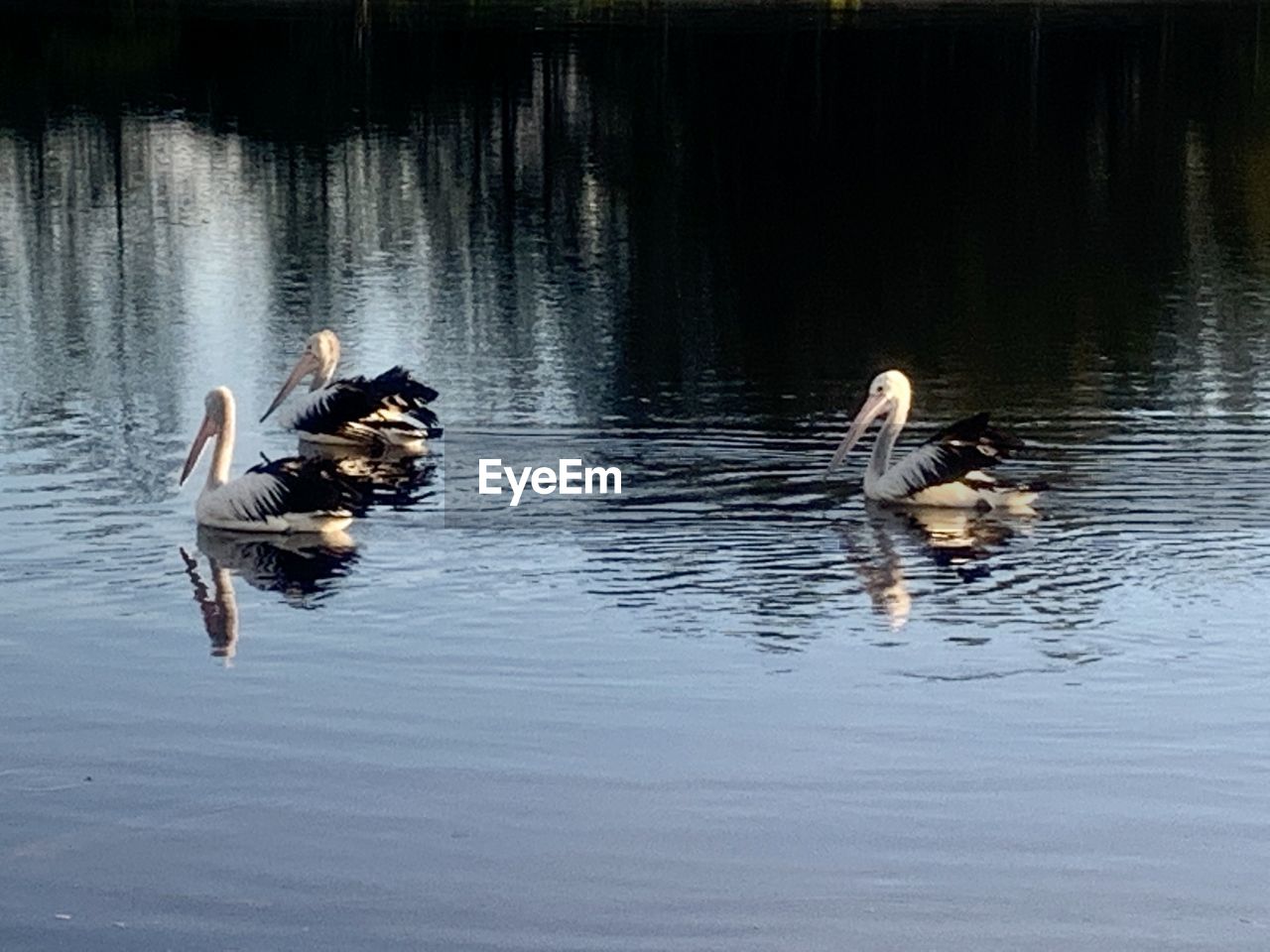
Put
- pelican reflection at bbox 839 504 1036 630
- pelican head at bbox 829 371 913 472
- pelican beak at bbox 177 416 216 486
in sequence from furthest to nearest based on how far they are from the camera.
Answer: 1. pelican head at bbox 829 371 913 472
2. pelican beak at bbox 177 416 216 486
3. pelican reflection at bbox 839 504 1036 630

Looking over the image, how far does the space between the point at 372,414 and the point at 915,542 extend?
3.60 meters

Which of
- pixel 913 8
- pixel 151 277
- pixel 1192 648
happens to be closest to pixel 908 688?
pixel 1192 648

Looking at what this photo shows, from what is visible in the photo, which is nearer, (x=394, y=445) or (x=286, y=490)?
(x=286, y=490)

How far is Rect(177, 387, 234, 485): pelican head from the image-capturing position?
47.0 ft

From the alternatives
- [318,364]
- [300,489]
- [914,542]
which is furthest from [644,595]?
[318,364]

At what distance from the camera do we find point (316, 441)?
1603 cm

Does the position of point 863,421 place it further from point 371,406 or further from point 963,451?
point 371,406

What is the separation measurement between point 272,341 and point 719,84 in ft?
81.0

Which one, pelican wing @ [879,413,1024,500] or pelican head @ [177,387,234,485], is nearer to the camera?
pelican wing @ [879,413,1024,500]

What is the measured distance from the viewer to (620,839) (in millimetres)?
8820

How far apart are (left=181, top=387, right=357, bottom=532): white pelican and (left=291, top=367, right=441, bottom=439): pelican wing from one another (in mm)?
1840

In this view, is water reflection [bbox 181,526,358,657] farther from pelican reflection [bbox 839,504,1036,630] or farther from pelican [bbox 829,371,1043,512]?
pelican [bbox 829,371,1043,512]

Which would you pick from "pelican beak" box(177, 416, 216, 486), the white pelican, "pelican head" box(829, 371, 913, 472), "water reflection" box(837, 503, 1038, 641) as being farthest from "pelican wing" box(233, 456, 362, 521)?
"pelican head" box(829, 371, 913, 472)

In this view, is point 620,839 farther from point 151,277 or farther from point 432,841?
point 151,277
